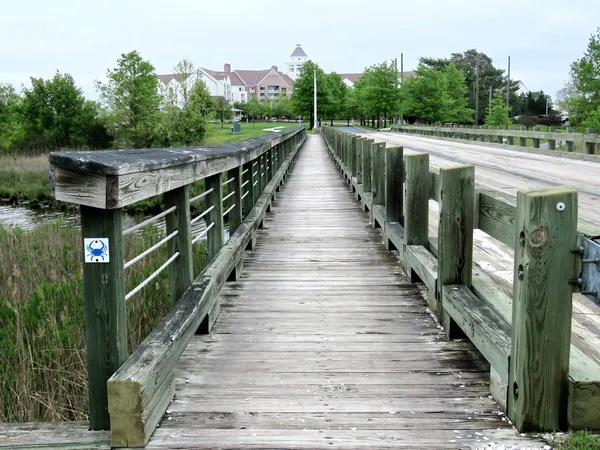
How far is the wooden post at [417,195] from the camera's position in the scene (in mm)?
5293

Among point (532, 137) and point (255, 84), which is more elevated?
point (255, 84)

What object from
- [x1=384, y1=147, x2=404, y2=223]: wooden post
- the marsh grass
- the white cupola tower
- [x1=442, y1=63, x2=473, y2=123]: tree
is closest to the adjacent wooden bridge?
the marsh grass

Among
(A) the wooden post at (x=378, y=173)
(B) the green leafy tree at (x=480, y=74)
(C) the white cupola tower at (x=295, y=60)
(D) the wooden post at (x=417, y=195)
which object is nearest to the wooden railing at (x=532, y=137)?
(A) the wooden post at (x=378, y=173)

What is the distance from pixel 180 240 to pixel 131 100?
180ft

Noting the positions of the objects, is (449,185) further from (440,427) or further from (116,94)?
(116,94)

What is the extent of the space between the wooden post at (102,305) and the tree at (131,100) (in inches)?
2133

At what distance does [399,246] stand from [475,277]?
1.87 metres

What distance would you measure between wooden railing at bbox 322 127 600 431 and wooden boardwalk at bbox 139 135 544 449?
18 centimetres

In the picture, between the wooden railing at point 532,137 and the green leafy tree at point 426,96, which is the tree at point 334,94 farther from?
the wooden railing at point 532,137

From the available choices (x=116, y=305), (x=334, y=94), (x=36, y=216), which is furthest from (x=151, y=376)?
(x=334, y=94)

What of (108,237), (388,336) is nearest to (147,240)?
(388,336)

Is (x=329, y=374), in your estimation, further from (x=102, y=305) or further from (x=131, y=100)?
(x=131, y=100)

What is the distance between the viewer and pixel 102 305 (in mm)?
2670

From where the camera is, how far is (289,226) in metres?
9.02
